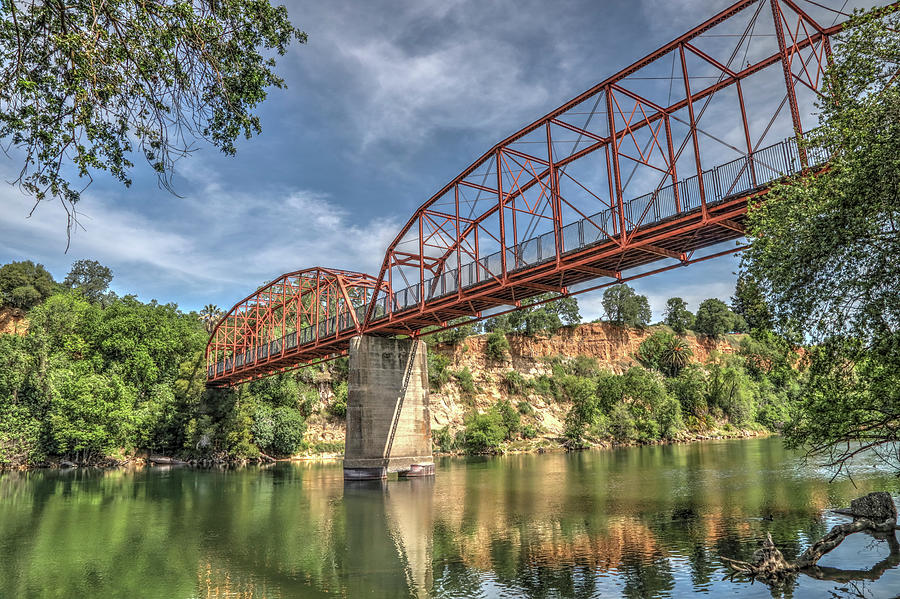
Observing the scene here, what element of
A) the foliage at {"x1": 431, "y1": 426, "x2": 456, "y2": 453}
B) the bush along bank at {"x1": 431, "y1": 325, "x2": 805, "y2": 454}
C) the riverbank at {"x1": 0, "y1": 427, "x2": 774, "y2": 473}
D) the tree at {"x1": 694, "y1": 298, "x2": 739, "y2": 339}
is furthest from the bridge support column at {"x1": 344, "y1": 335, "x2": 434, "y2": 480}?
the tree at {"x1": 694, "y1": 298, "x2": 739, "y2": 339}

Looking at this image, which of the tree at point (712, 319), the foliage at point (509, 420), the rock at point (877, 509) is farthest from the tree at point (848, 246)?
the tree at point (712, 319)

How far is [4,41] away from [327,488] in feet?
100

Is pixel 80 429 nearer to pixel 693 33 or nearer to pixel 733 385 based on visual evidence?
pixel 693 33

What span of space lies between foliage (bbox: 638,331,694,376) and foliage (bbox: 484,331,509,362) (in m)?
29.6

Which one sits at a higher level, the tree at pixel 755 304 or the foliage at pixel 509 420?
the tree at pixel 755 304

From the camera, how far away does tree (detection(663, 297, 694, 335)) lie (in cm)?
11406

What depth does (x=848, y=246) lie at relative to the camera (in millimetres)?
10719

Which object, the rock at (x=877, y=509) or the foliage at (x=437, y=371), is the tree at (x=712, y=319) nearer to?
the foliage at (x=437, y=371)

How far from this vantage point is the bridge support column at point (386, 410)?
36.2m

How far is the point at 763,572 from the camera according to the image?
38.9ft

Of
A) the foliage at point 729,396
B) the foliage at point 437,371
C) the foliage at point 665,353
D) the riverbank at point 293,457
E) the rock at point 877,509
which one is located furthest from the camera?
the foliage at point 665,353

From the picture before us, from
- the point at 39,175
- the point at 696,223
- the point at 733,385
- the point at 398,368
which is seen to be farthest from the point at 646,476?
the point at 733,385

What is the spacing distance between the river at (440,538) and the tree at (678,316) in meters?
84.3

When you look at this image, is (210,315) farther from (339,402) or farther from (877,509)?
(877,509)
